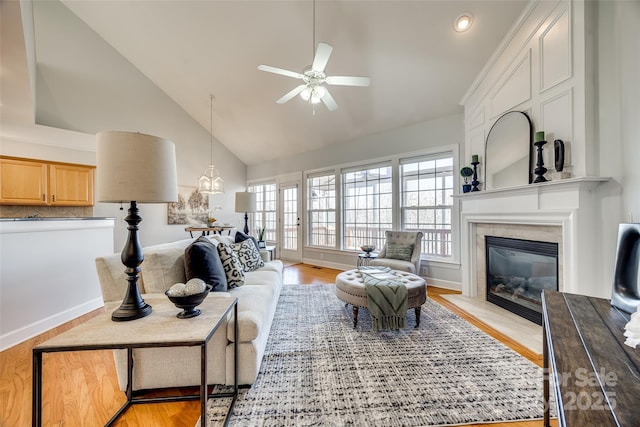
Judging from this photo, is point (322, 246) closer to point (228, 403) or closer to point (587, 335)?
point (228, 403)

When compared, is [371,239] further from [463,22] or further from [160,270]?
[160,270]

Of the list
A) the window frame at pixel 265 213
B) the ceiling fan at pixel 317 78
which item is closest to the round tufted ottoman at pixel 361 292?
the ceiling fan at pixel 317 78

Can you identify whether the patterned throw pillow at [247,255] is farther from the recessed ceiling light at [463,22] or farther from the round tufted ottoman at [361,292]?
the recessed ceiling light at [463,22]

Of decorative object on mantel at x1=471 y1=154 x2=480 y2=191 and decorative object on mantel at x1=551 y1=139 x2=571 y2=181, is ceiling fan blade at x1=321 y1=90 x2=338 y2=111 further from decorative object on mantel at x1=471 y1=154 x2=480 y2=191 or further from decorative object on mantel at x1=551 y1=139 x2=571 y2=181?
decorative object on mantel at x1=551 y1=139 x2=571 y2=181

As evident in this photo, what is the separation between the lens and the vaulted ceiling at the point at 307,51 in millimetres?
2809

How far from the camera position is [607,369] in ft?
2.17

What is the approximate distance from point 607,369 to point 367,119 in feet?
14.0

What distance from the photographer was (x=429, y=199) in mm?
4141

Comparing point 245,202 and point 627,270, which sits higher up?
point 245,202

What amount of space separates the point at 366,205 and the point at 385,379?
141 inches

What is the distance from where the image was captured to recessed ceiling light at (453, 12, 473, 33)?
2.62m

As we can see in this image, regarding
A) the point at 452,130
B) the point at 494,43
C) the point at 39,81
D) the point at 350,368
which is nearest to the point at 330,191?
the point at 452,130

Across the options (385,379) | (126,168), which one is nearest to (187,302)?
(126,168)

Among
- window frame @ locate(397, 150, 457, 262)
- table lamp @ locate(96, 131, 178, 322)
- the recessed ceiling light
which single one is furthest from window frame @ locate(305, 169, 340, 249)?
table lamp @ locate(96, 131, 178, 322)
